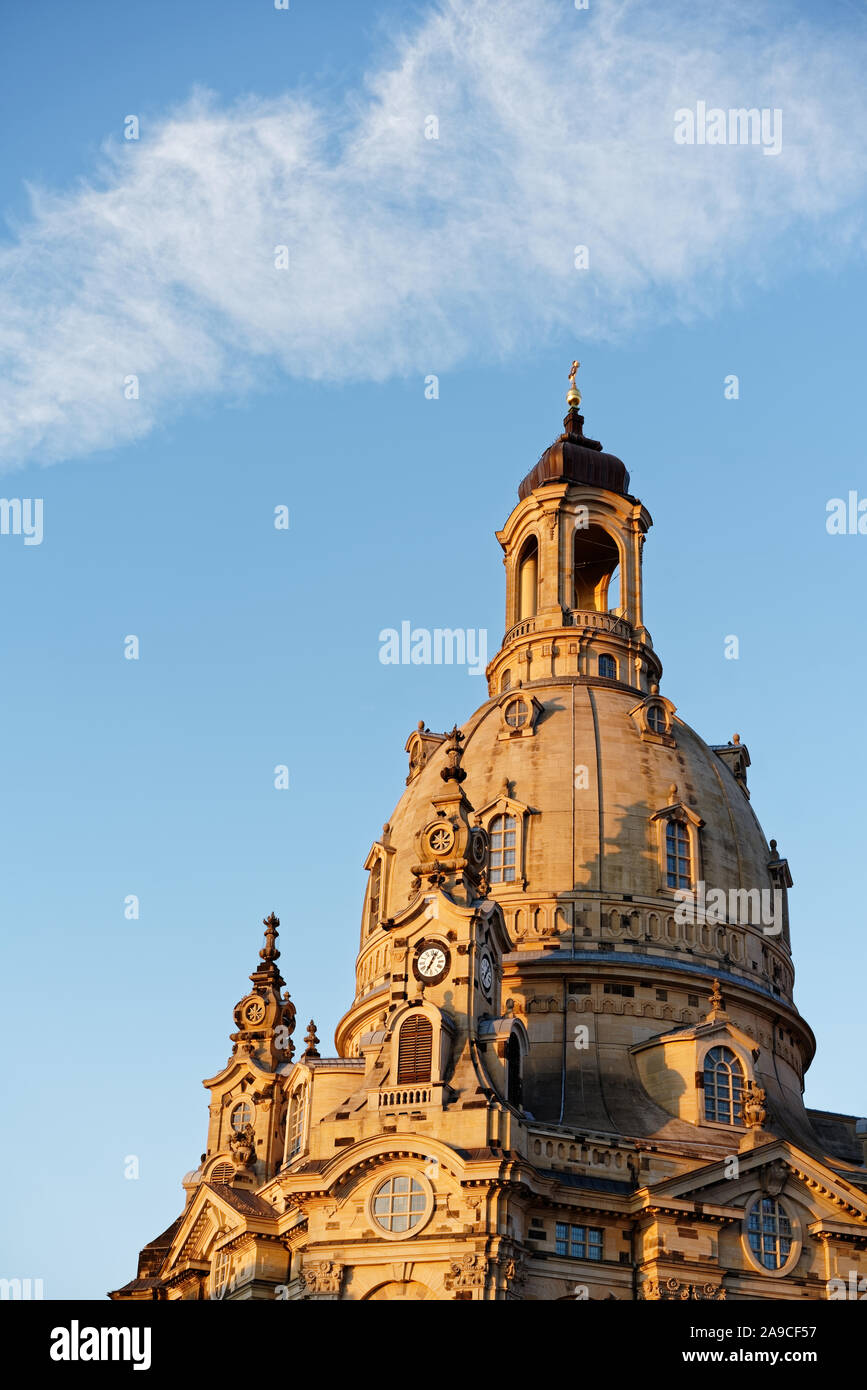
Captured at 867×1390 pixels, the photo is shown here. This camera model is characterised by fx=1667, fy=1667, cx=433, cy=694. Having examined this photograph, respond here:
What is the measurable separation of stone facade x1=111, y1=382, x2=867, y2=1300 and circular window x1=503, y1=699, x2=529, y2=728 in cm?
9

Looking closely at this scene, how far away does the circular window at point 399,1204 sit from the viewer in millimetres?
49344

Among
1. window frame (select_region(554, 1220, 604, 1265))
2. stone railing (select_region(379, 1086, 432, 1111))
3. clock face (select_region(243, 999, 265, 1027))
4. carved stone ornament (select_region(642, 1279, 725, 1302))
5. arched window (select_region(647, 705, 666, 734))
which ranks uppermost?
arched window (select_region(647, 705, 666, 734))

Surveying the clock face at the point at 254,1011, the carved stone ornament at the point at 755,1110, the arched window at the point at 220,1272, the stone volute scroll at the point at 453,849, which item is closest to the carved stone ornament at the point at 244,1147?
the arched window at the point at 220,1272

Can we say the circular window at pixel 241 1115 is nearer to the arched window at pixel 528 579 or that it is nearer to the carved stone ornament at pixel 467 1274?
the carved stone ornament at pixel 467 1274

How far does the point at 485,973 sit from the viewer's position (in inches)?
2160

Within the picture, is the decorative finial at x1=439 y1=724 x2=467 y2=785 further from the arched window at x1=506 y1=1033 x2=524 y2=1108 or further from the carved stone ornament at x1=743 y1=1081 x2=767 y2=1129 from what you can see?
the carved stone ornament at x1=743 y1=1081 x2=767 y2=1129

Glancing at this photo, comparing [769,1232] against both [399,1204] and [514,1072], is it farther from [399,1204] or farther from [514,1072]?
[399,1204]

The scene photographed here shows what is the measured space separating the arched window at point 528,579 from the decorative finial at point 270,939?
17600 mm

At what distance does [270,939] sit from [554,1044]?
19.3 metres

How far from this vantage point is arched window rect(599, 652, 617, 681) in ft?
236

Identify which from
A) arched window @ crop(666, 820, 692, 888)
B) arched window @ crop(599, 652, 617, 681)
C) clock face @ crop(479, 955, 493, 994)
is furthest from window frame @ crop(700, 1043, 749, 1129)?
arched window @ crop(599, 652, 617, 681)
